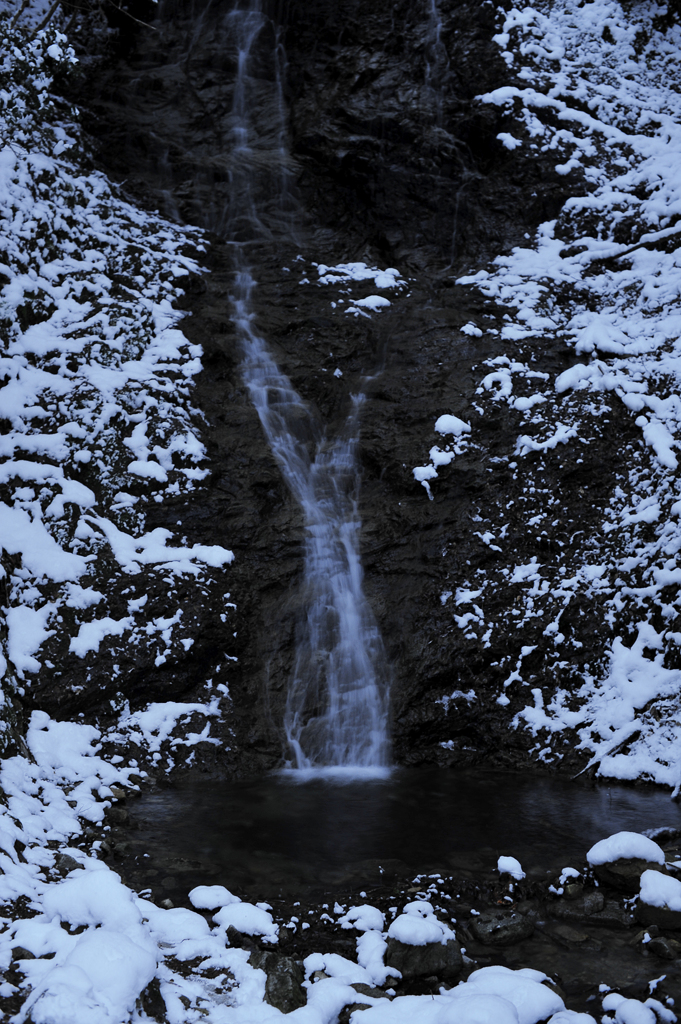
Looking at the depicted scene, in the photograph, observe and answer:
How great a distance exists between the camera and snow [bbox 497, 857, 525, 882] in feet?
15.0

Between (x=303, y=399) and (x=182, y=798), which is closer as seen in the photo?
(x=182, y=798)

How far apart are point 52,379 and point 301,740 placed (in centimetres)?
447

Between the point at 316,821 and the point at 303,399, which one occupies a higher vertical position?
the point at 303,399

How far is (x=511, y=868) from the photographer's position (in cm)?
462

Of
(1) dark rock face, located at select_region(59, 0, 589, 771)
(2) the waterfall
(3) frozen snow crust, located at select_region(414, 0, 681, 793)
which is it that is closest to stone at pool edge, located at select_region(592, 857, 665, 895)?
(3) frozen snow crust, located at select_region(414, 0, 681, 793)

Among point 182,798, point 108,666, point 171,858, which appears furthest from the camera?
point 108,666

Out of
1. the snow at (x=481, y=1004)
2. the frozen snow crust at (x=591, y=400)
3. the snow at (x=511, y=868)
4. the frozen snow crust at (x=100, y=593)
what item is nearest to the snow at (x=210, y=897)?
the frozen snow crust at (x=100, y=593)

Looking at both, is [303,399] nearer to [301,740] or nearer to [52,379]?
[52,379]

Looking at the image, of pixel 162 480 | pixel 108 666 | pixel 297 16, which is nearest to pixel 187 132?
pixel 297 16

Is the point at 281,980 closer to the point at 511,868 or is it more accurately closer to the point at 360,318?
the point at 511,868

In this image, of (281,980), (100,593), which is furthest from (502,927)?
(100,593)

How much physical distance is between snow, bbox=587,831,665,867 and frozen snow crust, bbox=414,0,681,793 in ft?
5.72

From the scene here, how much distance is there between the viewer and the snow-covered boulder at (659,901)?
3934 millimetres

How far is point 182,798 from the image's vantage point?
5.92 metres
